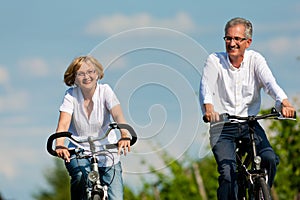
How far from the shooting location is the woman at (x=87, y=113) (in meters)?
8.76

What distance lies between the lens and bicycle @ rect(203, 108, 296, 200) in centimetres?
877

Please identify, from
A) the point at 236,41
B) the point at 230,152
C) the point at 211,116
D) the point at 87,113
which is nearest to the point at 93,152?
the point at 87,113

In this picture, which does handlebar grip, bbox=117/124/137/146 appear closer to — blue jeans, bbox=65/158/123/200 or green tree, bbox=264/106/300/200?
blue jeans, bbox=65/158/123/200

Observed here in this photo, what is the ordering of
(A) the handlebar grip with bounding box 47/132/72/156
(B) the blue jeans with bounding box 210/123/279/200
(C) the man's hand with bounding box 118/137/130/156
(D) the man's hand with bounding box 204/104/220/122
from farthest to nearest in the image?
(B) the blue jeans with bounding box 210/123/279/200, (D) the man's hand with bounding box 204/104/220/122, (C) the man's hand with bounding box 118/137/130/156, (A) the handlebar grip with bounding box 47/132/72/156

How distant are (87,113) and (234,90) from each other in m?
1.35

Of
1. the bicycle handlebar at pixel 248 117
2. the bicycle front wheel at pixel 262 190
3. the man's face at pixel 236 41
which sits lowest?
the bicycle front wheel at pixel 262 190

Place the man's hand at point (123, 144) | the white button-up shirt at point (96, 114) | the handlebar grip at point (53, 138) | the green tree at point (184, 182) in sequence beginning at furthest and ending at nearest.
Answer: the green tree at point (184, 182) < the white button-up shirt at point (96, 114) < the man's hand at point (123, 144) < the handlebar grip at point (53, 138)

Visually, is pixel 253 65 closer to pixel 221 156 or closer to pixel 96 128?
pixel 221 156

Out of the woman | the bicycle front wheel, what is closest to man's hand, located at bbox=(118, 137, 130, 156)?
the woman

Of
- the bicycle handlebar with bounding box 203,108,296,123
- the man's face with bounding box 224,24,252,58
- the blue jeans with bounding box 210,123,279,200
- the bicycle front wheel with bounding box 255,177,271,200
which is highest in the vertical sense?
the man's face with bounding box 224,24,252,58

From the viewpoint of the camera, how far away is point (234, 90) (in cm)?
906

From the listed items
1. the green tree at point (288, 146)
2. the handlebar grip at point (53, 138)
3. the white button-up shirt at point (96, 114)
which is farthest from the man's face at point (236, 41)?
the green tree at point (288, 146)

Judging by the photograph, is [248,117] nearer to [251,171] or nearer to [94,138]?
A: [251,171]

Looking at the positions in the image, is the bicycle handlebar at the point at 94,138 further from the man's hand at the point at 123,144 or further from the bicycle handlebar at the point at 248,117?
the bicycle handlebar at the point at 248,117
